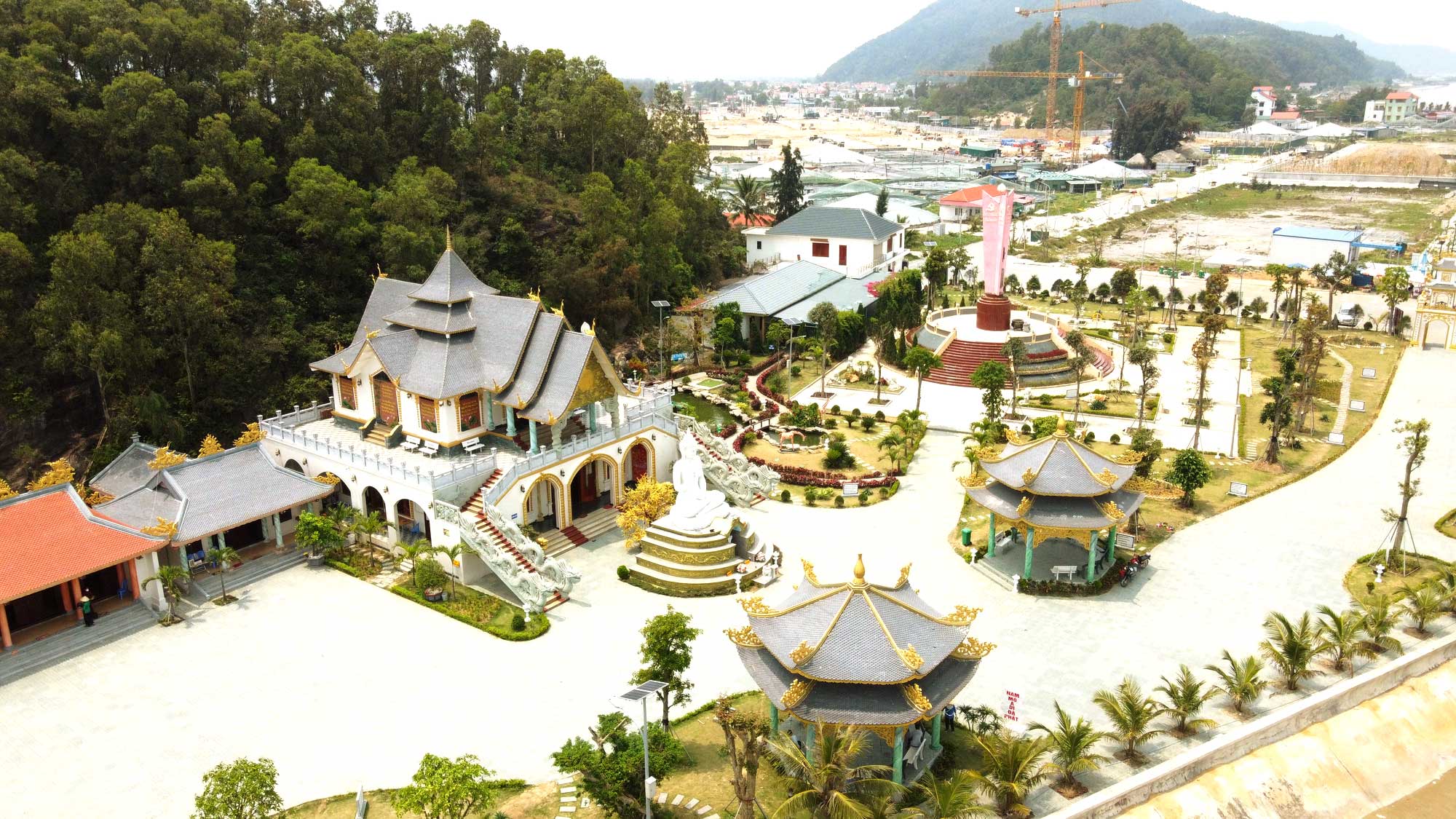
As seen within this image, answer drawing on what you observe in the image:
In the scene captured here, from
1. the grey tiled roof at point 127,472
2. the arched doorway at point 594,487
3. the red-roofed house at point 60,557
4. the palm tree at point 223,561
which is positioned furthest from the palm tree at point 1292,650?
the grey tiled roof at point 127,472

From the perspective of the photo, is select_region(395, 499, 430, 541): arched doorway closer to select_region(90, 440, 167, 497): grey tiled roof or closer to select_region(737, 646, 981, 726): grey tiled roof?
select_region(90, 440, 167, 497): grey tiled roof

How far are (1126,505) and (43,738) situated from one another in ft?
87.8

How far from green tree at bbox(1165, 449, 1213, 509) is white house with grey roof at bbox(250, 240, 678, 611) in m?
16.8

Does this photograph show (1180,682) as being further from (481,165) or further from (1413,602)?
(481,165)

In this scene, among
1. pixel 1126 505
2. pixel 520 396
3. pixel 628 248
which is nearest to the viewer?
pixel 1126 505

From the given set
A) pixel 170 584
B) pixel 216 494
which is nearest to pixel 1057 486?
pixel 170 584

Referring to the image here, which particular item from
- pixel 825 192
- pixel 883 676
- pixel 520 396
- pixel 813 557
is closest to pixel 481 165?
pixel 520 396

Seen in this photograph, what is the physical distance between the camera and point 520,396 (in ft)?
101

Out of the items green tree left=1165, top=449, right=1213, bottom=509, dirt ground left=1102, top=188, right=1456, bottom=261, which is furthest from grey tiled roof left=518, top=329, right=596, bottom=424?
dirt ground left=1102, top=188, right=1456, bottom=261

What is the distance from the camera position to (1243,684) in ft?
72.1

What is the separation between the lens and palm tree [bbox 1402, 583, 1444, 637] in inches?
996

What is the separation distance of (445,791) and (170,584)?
46.0 ft

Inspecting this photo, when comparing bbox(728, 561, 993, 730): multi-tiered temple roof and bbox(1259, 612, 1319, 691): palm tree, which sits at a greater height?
bbox(728, 561, 993, 730): multi-tiered temple roof

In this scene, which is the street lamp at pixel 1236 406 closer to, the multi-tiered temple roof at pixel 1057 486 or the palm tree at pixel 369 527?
the multi-tiered temple roof at pixel 1057 486
